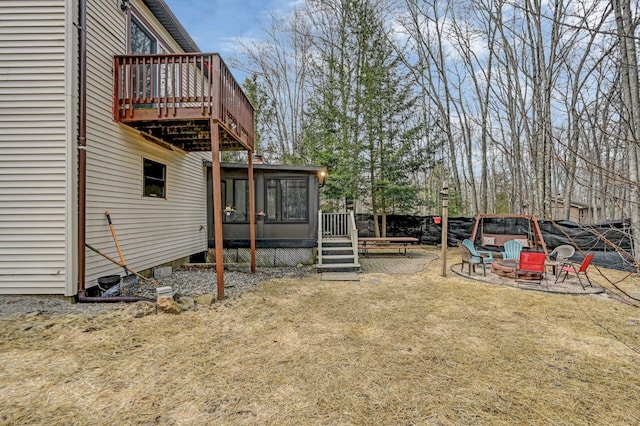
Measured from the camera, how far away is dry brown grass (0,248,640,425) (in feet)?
7.72

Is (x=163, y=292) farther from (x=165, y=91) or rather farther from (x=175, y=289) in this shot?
(x=165, y=91)

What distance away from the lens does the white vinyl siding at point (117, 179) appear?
5.02 m

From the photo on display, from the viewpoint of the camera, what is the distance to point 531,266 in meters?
A: 6.61

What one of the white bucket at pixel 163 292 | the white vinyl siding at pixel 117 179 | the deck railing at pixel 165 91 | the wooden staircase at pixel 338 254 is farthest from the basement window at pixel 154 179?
the wooden staircase at pixel 338 254

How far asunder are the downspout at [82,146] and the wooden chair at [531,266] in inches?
337

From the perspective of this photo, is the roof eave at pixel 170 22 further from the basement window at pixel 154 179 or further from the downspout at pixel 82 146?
Answer: the basement window at pixel 154 179

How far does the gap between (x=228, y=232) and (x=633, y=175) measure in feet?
32.1

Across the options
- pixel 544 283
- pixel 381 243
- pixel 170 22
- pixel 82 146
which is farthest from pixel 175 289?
pixel 544 283

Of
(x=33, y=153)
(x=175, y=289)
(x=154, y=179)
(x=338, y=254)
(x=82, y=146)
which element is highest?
(x=82, y=146)

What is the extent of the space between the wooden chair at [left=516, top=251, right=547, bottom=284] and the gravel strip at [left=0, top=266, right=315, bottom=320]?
4.96 metres

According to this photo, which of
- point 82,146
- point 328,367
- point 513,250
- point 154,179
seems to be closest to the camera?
point 328,367

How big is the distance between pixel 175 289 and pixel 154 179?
8.73 feet

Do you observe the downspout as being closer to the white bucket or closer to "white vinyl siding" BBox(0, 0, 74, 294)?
"white vinyl siding" BBox(0, 0, 74, 294)

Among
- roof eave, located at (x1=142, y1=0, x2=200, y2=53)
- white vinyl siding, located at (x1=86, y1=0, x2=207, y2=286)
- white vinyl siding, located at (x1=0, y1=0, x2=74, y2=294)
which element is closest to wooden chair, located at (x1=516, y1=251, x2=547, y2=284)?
white vinyl siding, located at (x1=86, y1=0, x2=207, y2=286)
